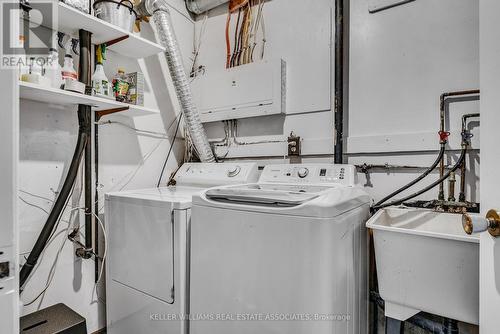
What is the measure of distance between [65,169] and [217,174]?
37.9 inches

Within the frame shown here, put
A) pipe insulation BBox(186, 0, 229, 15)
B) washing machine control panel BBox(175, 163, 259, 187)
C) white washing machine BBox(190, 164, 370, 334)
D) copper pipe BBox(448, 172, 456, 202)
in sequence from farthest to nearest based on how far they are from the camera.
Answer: pipe insulation BBox(186, 0, 229, 15)
washing machine control panel BBox(175, 163, 259, 187)
copper pipe BBox(448, 172, 456, 202)
white washing machine BBox(190, 164, 370, 334)

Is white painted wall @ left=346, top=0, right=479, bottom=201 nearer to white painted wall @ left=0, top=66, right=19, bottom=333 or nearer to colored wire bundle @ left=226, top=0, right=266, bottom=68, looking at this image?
colored wire bundle @ left=226, top=0, right=266, bottom=68

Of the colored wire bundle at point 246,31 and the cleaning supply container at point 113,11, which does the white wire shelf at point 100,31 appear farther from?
the colored wire bundle at point 246,31

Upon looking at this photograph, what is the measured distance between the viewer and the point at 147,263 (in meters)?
1.50

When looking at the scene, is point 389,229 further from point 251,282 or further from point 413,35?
point 413,35

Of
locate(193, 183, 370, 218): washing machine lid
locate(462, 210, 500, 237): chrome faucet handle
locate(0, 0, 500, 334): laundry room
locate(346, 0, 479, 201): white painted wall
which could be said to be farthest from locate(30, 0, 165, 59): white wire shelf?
locate(462, 210, 500, 237): chrome faucet handle

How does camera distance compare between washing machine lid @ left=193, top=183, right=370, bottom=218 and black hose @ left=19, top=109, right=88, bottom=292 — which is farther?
black hose @ left=19, top=109, right=88, bottom=292

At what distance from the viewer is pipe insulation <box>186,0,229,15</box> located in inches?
98.2

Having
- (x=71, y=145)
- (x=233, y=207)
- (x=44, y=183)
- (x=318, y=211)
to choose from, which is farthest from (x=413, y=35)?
(x=44, y=183)

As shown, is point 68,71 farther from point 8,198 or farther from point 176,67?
point 8,198

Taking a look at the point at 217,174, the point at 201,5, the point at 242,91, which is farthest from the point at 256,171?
the point at 201,5

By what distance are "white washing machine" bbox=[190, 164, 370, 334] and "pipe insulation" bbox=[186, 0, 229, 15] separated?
78.0 inches

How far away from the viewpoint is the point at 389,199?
1822 mm

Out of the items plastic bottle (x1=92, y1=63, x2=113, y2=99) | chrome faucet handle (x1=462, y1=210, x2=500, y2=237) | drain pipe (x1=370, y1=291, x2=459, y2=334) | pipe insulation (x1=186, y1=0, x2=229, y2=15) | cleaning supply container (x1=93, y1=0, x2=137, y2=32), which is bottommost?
A: drain pipe (x1=370, y1=291, x2=459, y2=334)
